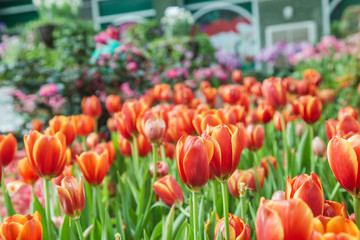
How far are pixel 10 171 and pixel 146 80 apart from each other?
150 cm

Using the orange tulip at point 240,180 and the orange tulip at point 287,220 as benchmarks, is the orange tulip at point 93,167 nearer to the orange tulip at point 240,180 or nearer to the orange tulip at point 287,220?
the orange tulip at point 240,180

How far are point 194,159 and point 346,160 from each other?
0.21 meters

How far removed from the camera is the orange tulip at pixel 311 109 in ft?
4.47

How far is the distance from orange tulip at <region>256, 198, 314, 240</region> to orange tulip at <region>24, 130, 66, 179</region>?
1.81 ft

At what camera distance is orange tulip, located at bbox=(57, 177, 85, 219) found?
2.47ft

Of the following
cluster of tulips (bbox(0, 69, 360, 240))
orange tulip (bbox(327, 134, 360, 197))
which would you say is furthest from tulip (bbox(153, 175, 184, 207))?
orange tulip (bbox(327, 134, 360, 197))

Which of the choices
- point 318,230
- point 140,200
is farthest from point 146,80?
point 318,230

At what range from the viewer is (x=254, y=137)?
52.7 inches

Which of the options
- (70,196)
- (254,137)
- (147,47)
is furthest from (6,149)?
(147,47)

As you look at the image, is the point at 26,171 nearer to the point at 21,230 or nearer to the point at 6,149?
the point at 6,149

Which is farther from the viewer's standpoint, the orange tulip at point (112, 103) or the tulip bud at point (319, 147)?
the orange tulip at point (112, 103)

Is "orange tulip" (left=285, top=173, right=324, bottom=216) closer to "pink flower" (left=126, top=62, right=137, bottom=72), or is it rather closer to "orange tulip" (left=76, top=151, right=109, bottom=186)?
"orange tulip" (left=76, top=151, right=109, bottom=186)

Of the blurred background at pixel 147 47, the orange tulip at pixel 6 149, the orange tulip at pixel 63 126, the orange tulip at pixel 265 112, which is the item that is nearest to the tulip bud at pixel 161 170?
the orange tulip at pixel 63 126

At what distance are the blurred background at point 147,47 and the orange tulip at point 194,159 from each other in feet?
9.37
